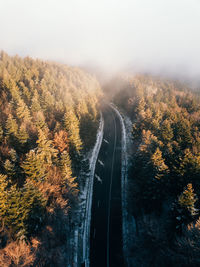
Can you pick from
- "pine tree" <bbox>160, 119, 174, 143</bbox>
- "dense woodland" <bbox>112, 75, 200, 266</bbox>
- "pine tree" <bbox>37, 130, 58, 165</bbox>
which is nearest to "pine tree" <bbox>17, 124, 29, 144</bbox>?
"pine tree" <bbox>37, 130, 58, 165</bbox>

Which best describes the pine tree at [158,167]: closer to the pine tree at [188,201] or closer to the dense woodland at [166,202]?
the dense woodland at [166,202]

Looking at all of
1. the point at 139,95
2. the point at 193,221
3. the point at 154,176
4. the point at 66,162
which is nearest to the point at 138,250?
the point at 193,221

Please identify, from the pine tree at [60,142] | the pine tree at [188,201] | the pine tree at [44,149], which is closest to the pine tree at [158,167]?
the pine tree at [188,201]

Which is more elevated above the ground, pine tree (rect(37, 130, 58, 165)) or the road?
pine tree (rect(37, 130, 58, 165))

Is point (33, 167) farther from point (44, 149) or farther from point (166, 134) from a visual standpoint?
point (166, 134)

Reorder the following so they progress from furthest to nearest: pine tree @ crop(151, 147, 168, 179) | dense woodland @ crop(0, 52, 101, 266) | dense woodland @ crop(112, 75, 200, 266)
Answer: pine tree @ crop(151, 147, 168, 179), dense woodland @ crop(112, 75, 200, 266), dense woodland @ crop(0, 52, 101, 266)

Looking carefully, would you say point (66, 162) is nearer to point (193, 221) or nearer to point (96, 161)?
point (96, 161)

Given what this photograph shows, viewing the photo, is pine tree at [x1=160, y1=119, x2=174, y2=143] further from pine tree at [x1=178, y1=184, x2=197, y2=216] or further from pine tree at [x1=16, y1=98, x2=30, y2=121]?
pine tree at [x1=16, y1=98, x2=30, y2=121]

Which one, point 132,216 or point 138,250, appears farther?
point 132,216
